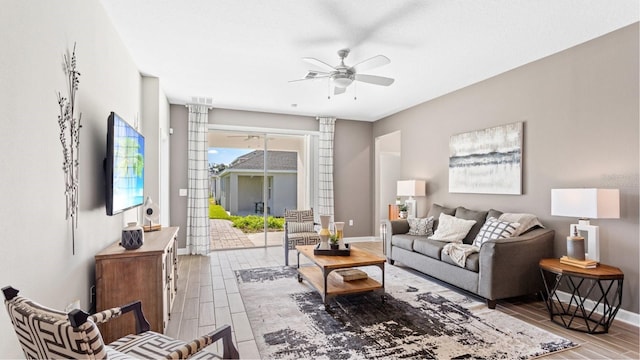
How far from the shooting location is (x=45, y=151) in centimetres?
170

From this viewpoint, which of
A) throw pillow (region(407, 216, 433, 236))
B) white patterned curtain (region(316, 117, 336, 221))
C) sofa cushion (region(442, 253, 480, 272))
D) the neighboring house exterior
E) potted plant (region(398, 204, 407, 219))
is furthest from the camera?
white patterned curtain (region(316, 117, 336, 221))

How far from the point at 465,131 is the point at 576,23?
199 cm

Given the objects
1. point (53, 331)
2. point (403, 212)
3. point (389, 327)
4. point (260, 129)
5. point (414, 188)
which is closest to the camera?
point (53, 331)

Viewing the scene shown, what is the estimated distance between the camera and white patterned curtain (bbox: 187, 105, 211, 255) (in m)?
5.67

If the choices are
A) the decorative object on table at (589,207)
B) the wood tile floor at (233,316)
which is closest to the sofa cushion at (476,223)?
the wood tile floor at (233,316)

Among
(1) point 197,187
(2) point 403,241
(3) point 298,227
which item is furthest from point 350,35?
(1) point 197,187

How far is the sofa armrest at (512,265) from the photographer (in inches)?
125

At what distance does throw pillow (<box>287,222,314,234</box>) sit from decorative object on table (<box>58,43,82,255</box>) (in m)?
3.44

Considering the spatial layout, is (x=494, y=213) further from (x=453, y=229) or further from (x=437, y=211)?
(x=437, y=211)

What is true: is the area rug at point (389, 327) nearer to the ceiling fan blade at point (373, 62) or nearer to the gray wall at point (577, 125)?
the gray wall at point (577, 125)

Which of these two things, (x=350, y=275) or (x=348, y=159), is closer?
→ (x=350, y=275)

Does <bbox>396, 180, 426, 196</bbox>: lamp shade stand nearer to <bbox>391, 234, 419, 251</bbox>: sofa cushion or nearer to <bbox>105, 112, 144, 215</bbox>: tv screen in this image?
<bbox>391, 234, 419, 251</bbox>: sofa cushion

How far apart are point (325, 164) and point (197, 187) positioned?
2.50 meters

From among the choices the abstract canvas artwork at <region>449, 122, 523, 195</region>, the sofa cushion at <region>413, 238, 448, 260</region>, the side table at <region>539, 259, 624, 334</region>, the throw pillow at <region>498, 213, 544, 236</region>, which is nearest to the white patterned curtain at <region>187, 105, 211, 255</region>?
the sofa cushion at <region>413, 238, 448, 260</region>
